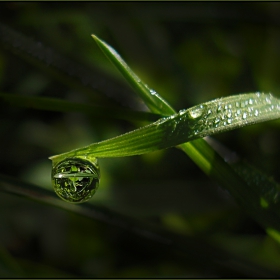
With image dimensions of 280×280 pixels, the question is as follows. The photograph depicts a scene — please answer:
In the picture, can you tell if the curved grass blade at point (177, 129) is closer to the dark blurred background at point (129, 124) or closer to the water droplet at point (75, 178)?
the water droplet at point (75, 178)

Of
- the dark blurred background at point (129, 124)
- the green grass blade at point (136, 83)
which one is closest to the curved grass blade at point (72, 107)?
the green grass blade at point (136, 83)

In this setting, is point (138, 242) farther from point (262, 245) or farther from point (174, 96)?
point (174, 96)

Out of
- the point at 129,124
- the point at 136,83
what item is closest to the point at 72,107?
the point at 136,83

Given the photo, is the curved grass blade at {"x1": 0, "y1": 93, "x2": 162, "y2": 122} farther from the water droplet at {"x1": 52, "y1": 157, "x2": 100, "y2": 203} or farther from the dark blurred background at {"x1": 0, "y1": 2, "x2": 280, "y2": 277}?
the dark blurred background at {"x1": 0, "y1": 2, "x2": 280, "y2": 277}

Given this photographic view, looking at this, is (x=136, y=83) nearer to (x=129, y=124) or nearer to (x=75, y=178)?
(x=75, y=178)

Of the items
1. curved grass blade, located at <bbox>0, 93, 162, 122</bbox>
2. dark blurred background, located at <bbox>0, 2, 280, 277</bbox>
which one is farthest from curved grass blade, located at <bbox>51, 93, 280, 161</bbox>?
dark blurred background, located at <bbox>0, 2, 280, 277</bbox>

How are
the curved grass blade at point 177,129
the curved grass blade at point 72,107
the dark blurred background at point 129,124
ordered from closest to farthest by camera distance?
1. the curved grass blade at point 177,129
2. the curved grass blade at point 72,107
3. the dark blurred background at point 129,124
